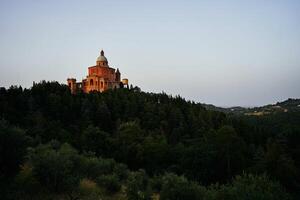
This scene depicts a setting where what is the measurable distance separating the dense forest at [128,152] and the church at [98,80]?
526 centimetres

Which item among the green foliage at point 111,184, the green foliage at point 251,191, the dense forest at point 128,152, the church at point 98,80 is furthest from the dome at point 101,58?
the green foliage at point 251,191

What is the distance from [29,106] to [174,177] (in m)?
50.1

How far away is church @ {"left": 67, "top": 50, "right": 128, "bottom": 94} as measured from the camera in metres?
84.8

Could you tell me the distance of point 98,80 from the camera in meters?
85.2

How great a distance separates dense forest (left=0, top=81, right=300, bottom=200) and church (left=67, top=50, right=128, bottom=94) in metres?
5.26

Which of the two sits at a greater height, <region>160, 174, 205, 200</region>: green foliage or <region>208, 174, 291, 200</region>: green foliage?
<region>208, 174, 291, 200</region>: green foliage

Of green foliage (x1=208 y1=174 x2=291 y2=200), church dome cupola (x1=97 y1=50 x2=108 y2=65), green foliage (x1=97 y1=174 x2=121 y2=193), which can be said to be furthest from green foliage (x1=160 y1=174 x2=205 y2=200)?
church dome cupola (x1=97 y1=50 x2=108 y2=65)

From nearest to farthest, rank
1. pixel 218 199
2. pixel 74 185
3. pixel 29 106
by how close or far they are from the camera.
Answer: pixel 218 199 < pixel 74 185 < pixel 29 106

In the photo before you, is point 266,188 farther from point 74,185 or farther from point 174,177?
point 74,185

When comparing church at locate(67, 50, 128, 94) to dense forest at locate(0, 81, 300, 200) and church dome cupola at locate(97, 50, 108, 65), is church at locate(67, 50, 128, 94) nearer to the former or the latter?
church dome cupola at locate(97, 50, 108, 65)

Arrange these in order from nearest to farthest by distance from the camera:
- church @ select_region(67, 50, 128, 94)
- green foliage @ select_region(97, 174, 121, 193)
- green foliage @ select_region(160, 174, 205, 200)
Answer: green foliage @ select_region(160, 174, 205, 200) → green foliage @ select_region(97, 174, 121, 193) → church @ select_region(67, 50, 128, 94)

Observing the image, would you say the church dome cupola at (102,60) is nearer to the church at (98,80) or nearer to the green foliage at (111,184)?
the church at (98,80)

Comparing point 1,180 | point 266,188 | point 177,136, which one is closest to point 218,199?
point 266,188

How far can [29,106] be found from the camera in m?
63.5
